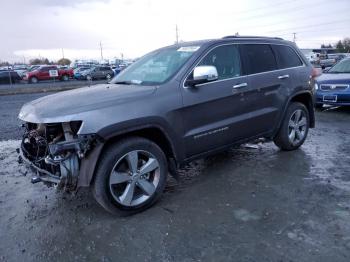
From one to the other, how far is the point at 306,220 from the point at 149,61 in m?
2.85

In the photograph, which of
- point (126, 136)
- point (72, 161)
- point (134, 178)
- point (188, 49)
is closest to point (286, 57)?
point (188, 49)

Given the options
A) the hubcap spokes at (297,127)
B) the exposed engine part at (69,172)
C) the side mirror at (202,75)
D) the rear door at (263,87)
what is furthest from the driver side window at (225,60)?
the exposed engine part at (69,172)

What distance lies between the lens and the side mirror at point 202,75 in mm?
3988

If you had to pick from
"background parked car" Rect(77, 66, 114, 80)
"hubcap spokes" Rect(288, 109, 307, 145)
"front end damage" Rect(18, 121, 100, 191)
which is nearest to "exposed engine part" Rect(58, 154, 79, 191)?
"front end damage" Rect(18, 121, 100, 191)

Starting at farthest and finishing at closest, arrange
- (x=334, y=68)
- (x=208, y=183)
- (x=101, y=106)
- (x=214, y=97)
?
(x=334, y=68) → (x=208, y=183) → (x=214, y=97) → (x=101, y=106)

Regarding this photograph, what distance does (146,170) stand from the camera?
381 centimetres

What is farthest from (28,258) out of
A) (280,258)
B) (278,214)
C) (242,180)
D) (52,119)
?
(242,180)

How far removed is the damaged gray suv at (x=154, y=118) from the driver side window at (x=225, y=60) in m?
0.01

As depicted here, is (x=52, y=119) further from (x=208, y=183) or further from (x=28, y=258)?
(x=208, y=183)

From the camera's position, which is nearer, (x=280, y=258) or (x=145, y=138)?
(x=280, y=258)

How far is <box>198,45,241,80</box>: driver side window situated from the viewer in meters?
4.48

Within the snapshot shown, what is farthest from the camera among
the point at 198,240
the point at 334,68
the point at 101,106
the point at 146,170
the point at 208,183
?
the point at 334,68

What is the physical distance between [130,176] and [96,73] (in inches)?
1312

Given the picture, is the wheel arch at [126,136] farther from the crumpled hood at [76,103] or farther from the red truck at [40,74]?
the red truck at [40,74]
